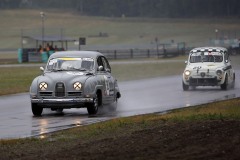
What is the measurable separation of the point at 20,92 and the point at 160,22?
323 ft

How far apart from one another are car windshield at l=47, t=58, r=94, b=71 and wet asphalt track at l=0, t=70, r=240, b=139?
4.07ft

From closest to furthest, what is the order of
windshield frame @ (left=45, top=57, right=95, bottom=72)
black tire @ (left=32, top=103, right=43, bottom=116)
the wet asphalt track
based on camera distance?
the wet asphalt track → black tire @ (left=32, top=103, right=43, bottom=116) → windshield frame @ (left=45, top=57, right=95, bottom=72)

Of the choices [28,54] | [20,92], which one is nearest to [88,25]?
[28,54]

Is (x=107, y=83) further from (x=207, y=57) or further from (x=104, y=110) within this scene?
(x=207, y=57)

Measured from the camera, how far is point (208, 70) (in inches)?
1235

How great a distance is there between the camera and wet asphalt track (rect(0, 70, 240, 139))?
1778 cm

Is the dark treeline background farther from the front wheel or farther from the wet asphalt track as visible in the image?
the front wheel

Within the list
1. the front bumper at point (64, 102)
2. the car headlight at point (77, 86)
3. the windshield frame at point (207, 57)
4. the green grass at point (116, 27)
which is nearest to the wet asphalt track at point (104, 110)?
the front bumper at point (64, 102)

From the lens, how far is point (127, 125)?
15758 mm

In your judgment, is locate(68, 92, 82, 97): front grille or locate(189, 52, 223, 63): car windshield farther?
locate(189, 52, 223, 63): car windshield

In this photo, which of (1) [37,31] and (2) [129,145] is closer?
(2) [129,145]

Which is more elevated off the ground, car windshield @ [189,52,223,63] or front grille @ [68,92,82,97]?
car windshield @ [189,52,223,63]

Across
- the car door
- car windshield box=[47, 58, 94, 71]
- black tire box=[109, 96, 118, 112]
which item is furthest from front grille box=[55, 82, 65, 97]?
black tire box=[109, 96, 118, 112]

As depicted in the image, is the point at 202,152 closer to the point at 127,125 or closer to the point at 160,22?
the point at 127,125
